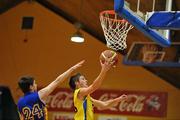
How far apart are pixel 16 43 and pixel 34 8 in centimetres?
89

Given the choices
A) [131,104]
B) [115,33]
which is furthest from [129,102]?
[115,33]

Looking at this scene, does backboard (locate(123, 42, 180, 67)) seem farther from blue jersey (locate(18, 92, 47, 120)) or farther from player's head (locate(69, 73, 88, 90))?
blue jersey (locate(18, 92, 47, 120))

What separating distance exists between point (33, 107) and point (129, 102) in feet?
20.9

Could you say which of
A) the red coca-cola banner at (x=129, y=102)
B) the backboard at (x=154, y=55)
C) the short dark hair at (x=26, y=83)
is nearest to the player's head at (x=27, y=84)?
the short dark hair at (x=26, y=83)

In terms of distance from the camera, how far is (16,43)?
11266 millimetres

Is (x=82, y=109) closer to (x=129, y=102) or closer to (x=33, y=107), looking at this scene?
(x=33, y=107)

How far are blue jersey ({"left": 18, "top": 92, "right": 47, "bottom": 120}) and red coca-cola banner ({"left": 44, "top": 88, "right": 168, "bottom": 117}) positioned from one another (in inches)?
244

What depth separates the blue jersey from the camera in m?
4.39

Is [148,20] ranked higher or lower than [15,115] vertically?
higher

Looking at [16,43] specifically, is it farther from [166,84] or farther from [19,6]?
[166,84]

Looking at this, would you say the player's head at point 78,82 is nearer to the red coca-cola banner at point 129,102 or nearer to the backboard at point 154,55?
the backboard at point 154,55

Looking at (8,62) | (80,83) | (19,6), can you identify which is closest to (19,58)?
(8,62)

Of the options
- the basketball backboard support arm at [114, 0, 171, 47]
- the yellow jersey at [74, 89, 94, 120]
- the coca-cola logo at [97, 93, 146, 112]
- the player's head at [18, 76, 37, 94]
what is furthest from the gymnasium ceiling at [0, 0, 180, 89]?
the player's head at [18, 76, 37, 94]

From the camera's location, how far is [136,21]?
15.0 ft
